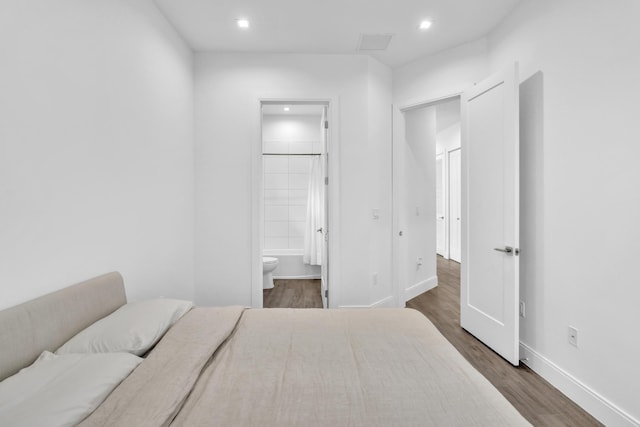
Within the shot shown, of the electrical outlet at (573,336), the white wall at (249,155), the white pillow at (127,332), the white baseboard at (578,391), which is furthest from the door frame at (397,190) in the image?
the white pillow at (127,332)

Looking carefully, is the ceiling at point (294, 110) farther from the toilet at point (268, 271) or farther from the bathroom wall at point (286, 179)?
the toilet at point (268, 271)

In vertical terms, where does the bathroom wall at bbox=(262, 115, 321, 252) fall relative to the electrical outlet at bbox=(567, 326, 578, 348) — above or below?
above

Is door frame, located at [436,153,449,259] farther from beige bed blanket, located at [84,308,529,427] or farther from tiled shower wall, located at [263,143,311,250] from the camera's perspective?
beige bed blanket, located at [84,308,529,427]

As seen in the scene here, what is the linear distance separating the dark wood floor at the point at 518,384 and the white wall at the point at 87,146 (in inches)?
98.5

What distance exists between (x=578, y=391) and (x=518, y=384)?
1.03 feet

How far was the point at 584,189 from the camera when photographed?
187 centimetres

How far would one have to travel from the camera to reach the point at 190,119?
9.98 feet

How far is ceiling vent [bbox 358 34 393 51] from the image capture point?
2.85 m

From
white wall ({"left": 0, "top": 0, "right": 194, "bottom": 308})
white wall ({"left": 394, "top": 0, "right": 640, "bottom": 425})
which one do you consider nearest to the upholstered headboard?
white wall ({"left": 0, "top": 0, "right": 194, "bottom": 308})

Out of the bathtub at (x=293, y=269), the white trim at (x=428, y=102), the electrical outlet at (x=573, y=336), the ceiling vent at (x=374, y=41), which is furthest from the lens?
the bathtub at (x=293, y=269)

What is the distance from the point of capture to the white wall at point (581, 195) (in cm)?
162

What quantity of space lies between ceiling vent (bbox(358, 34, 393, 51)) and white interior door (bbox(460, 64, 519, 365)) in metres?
0.89

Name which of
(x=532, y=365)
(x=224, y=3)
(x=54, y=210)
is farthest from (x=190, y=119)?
(x=532, y=365)

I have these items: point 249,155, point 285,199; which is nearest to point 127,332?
point 249,155
